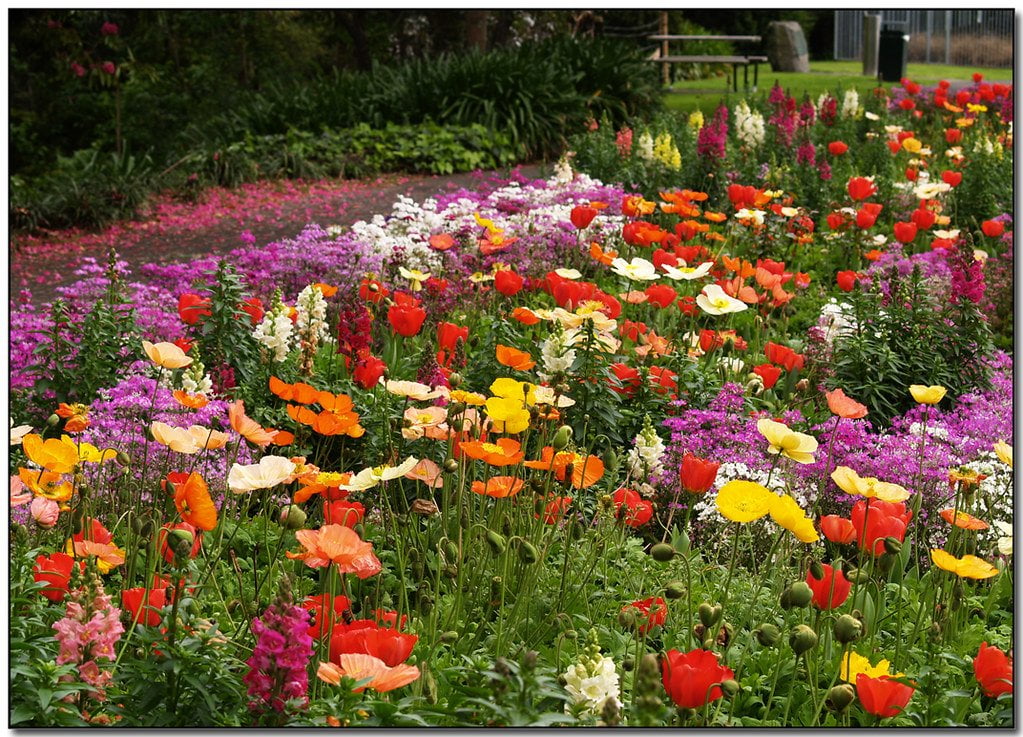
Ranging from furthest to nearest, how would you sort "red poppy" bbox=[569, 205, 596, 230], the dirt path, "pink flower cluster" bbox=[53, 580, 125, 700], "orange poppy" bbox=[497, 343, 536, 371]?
the dirt path < "red poppy" bbox=[569, 205, 596, 230] < "orange poppy" bbox=[497, 343, 536, 371] < "pink flower cluster" bbox=[53, 580, 125, 700]

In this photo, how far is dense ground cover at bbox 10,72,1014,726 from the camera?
6.09 ft

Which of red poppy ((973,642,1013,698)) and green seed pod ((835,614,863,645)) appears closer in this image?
green seed pod ((835,614,863,645))

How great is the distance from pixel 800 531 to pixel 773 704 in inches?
22.8

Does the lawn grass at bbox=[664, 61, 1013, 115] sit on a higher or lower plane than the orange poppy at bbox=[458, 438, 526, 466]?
higher

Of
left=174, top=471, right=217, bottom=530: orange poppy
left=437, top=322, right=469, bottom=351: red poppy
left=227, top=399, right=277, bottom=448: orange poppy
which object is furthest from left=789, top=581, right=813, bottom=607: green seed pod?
left=437, top=322, right=469, bottom=351: red poppy

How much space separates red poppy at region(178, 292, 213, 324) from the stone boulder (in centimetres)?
1532

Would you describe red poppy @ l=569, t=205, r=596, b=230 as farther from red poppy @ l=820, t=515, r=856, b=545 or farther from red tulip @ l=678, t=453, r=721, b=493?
red poppy @ l=820, t=515, r=856, b=545

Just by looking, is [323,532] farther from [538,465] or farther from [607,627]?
[607,627]

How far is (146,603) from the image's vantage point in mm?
2000

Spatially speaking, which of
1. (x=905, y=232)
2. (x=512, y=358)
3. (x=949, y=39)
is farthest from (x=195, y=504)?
(x=949, y=39)

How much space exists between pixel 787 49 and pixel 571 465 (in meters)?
17.0

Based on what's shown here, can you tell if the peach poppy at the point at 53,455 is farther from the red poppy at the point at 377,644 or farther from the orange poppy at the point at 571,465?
the orange poppy at the point at 571,465

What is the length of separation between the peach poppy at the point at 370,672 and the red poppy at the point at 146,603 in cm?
50

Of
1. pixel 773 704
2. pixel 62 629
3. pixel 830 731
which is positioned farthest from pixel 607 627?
pixel 62 629
